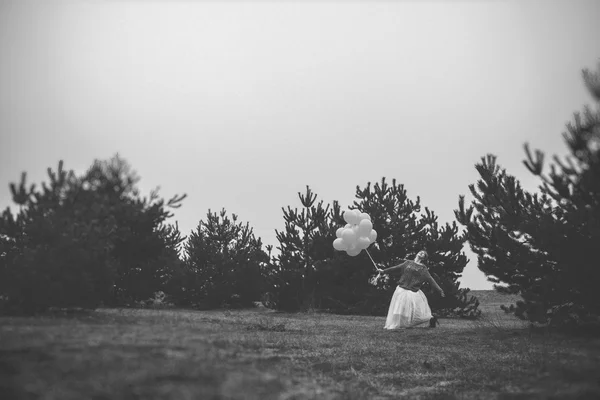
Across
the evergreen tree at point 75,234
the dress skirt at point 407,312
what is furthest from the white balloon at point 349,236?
the evergreen tree at point 75,234

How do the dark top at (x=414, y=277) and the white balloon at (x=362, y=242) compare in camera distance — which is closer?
the dark top at (x=414, y=277)

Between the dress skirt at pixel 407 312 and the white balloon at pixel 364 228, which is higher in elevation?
the white balloon at pixel 364 228

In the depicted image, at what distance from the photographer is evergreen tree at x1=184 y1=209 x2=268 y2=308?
909 inches

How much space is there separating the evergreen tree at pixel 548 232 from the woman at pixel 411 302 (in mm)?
1525

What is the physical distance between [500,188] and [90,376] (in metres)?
10.7

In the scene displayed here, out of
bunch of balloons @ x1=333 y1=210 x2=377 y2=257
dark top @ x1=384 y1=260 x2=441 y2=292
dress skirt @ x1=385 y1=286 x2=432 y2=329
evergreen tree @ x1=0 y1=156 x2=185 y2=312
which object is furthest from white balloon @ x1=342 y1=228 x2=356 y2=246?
evergreen tree @ x1=0 y1=156 x2=185 y2=312

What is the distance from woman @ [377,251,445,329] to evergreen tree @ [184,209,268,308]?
1044 centimetres

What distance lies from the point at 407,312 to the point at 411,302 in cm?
28

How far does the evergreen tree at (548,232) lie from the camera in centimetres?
649

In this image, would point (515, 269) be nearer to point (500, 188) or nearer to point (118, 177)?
point (500, 188)

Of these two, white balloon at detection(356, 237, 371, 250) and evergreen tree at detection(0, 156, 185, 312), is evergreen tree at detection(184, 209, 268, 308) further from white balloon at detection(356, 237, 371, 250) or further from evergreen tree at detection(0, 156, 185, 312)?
evergreen tree at detection(0, 156, 185, 312)

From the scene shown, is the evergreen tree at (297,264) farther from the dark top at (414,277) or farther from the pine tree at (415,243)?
the dark top at (414,277)

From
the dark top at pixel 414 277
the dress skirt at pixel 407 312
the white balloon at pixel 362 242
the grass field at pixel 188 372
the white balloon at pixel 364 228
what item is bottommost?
the grass field at pixel 188 372

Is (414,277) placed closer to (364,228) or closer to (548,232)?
(364,228)
